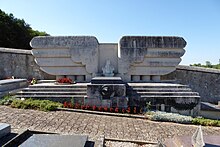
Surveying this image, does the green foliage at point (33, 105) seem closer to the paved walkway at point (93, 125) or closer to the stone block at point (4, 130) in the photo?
the paved walkway at point (93, 125)

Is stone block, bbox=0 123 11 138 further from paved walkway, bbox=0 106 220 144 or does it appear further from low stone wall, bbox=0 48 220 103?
low stone wall, bbox=0 48 220 103

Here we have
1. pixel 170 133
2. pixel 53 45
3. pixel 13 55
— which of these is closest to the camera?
pixel 170 133

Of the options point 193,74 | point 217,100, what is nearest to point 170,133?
point 193,74

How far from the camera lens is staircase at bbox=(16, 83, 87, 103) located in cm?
814

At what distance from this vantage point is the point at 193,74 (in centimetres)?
1166

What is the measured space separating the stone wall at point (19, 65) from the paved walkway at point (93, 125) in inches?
181

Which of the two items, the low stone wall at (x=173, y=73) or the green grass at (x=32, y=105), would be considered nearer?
the green grass at (x=32, y=105)

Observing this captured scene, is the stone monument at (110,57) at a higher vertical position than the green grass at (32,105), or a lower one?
higher

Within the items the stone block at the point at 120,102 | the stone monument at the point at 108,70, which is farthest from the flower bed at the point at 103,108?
the stone monument at the point at 108,70

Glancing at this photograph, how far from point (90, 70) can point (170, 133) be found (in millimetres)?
6162

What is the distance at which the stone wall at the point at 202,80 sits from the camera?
456 inches

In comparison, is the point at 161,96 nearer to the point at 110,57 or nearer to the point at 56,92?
the point at 110,57

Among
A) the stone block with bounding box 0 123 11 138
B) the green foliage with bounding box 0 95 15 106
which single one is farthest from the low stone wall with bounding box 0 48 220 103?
the stone block with bounding box 0 123 11 138

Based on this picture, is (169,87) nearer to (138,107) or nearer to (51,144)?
(138,107)
